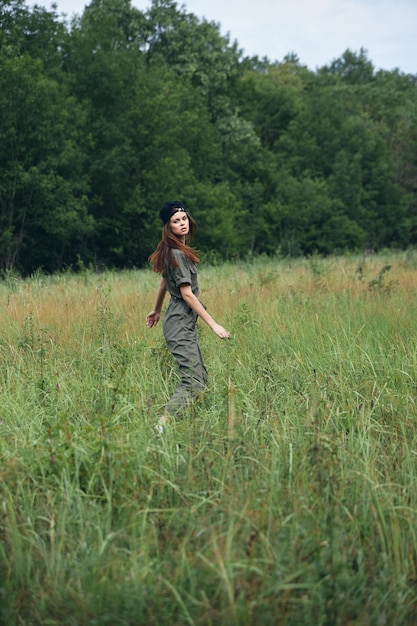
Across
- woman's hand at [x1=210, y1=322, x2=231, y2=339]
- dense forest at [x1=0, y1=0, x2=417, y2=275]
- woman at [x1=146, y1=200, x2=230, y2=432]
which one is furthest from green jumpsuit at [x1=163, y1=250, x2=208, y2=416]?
dense forest at [x1=0, y1=0, x2=417, y2=275]

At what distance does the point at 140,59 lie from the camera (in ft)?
115

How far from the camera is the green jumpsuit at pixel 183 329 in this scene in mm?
5322

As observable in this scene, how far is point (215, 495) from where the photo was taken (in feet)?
11.9

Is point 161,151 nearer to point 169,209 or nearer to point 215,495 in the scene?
point 169,209

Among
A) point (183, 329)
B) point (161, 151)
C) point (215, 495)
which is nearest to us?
point (215, 495)

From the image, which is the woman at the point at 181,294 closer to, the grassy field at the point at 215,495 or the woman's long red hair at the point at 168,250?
the woman's long red hair at the point at 168,250

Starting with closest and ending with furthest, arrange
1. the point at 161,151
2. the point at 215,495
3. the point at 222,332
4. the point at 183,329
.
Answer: the point at 215,495 → the point at 222,332 → the point at 183,329 → the point at 161,151

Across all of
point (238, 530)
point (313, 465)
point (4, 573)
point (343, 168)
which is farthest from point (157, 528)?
point (343, 168)

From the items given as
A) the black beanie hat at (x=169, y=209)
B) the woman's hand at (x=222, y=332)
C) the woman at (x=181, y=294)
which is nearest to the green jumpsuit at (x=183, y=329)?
the woman at (x=181, y=294)

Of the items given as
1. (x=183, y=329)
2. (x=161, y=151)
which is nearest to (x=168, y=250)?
(x=183, y=329)

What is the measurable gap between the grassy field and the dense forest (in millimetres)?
11950

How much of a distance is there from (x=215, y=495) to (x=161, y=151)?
3182 centimetres

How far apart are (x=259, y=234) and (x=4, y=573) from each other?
42.1m

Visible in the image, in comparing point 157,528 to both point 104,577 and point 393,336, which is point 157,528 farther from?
point 393,336
